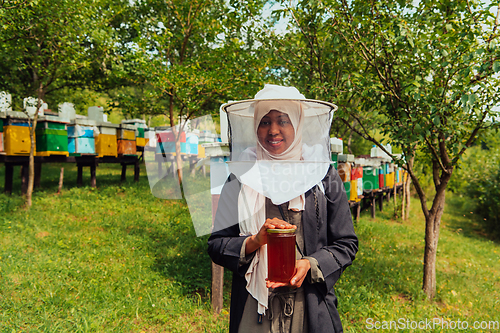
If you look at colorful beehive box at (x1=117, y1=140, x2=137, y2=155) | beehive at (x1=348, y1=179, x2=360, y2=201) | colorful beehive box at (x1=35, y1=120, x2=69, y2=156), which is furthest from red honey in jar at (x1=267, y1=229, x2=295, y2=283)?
colorful beehive box at (x1=117, y1=140, x2=137, y2=155)

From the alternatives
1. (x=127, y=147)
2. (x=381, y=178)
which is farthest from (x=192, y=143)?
(x=381, y=178)

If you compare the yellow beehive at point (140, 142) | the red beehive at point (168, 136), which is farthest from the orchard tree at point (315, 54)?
the yellow beehive at point (140, 142)

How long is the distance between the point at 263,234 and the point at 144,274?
12.9 feet

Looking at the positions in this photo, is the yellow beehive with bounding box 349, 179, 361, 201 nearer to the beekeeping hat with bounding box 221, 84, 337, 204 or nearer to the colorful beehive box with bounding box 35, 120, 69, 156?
the beekeeping hat with bounding box 221, 84, 337, 204

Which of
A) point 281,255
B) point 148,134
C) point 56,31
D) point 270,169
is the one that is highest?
point 56,31

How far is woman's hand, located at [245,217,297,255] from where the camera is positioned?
1.29 metres

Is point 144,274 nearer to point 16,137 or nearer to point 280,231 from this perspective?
point 280,231

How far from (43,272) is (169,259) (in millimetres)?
1809

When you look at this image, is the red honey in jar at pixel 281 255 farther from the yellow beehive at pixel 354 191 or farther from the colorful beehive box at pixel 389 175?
the colorful beehive box at pixel 389 175

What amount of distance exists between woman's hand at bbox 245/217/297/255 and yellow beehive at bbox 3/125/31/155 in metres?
7.53

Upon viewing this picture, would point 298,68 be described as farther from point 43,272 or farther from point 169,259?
point 43,272

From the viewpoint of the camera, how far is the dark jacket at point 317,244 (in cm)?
152

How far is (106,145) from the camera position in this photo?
9.31 m

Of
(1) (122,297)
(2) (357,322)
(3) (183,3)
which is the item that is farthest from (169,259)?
(3) (183,3)
